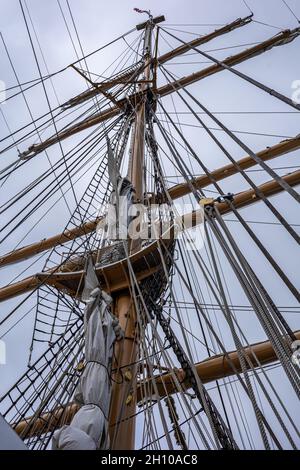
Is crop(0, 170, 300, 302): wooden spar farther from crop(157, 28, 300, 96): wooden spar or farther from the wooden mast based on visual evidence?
the wooden mast

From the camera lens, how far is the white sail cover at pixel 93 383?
1814 millimetres

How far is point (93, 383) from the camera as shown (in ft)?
7.82

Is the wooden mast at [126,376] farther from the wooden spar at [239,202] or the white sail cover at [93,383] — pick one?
the wooden spar at [239,202]

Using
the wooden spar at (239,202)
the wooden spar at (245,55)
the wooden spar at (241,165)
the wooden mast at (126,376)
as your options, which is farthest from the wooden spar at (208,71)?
the wooden mast at (126,376)

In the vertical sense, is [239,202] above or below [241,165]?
below

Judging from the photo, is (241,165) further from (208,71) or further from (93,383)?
(93,383)

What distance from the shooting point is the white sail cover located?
5.95 ft

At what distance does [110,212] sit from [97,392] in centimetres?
246

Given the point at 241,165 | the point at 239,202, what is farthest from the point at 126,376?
the point at 241,165

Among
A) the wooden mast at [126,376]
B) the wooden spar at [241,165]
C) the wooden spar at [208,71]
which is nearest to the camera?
the wooden mast at [126,376]

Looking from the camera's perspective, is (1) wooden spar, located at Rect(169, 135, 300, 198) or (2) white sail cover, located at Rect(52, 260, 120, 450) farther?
(1) wooden spar, located at Rect(169, 135, 300, 198)

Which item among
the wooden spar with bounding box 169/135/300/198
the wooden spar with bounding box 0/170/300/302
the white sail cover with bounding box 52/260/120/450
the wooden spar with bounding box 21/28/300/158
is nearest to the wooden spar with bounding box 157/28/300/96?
the wooden spar with bounding box 21/28/300/158
